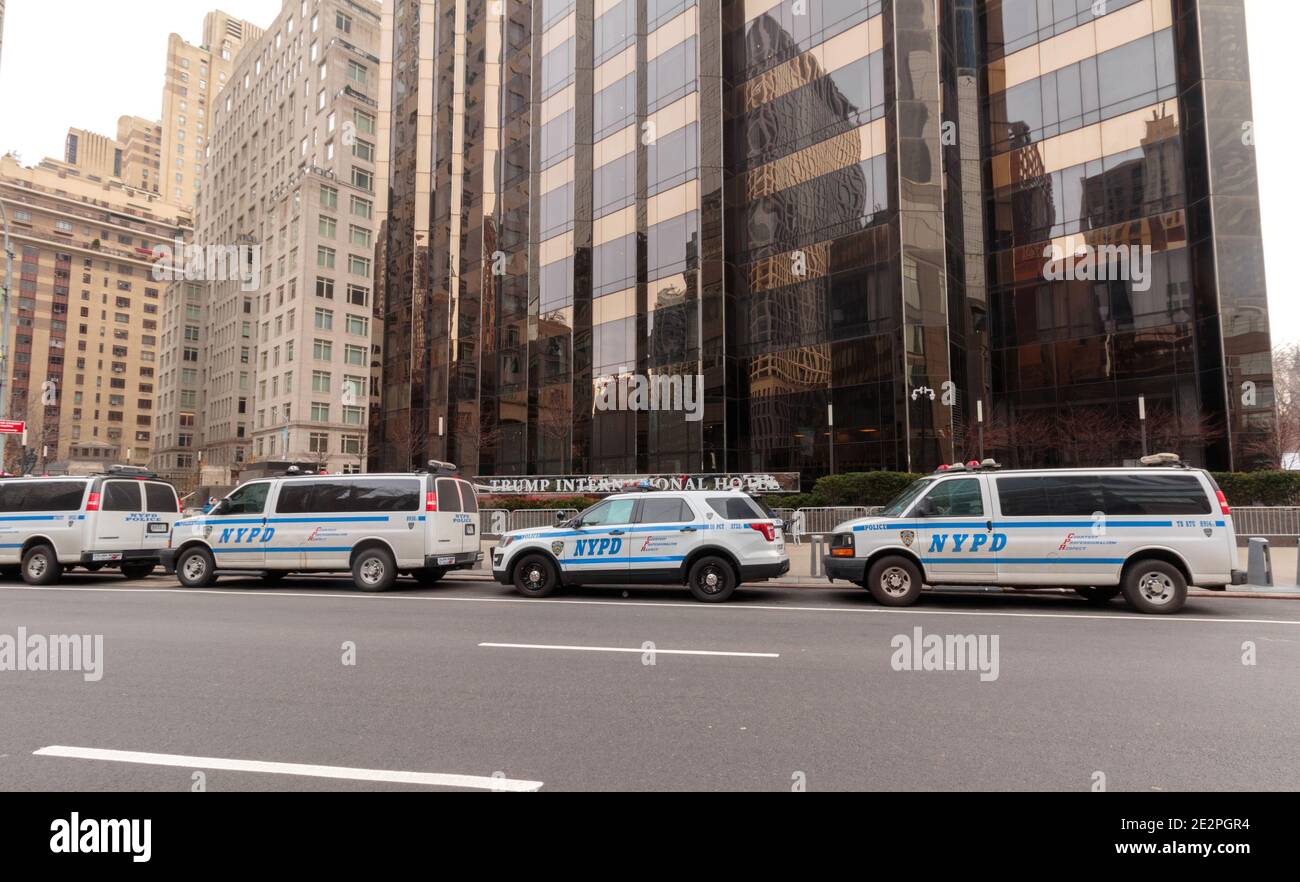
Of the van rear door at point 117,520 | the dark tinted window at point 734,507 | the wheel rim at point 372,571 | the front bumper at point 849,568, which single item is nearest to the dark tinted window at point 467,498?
the wheel rim at point 372,571

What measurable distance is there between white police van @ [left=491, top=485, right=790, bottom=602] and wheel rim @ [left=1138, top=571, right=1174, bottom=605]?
4909mm

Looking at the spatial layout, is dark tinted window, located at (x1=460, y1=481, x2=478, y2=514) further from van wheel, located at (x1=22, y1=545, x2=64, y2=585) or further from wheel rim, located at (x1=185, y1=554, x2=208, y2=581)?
van wheel, located at (x1=22, y1=545, x2=64, y2=585)

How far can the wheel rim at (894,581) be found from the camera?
10.5 metres

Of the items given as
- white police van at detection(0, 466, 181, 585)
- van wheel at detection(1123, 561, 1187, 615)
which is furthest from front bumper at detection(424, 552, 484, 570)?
van wheel at detection(1123, 561, 1187, 615)

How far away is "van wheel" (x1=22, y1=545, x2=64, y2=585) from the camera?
14.0 meters

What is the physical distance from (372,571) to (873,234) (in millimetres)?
23237

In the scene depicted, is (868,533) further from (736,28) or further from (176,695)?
(736,28)

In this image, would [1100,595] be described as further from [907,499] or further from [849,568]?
[849,568]

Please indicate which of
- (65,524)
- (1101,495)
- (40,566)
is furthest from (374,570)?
(1101,495)

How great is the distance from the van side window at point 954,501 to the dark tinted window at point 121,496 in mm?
15549

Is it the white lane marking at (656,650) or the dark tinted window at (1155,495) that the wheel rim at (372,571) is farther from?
the dark tinted window at (1155,495)

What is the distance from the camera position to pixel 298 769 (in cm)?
390
